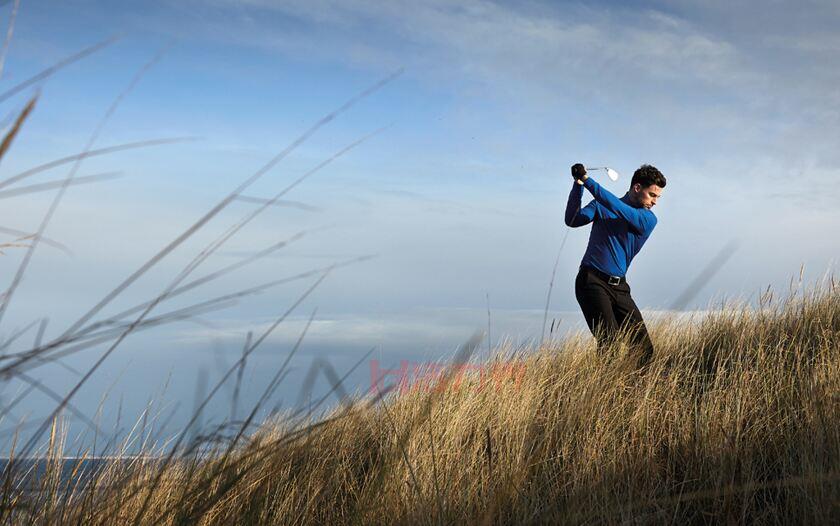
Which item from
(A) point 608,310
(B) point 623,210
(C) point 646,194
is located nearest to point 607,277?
(A) point 608,310

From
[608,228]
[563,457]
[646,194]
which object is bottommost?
[563,457]

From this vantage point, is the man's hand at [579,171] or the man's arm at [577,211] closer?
the man's hand at [579,171]

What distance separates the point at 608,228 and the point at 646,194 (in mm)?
531

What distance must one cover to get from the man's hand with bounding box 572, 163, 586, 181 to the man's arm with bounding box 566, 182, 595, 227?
0.18 metres

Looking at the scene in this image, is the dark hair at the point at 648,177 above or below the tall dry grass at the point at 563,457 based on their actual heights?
above

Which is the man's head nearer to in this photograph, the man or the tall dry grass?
the man

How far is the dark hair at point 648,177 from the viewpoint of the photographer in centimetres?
653

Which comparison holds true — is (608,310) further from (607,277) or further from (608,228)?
(608,228)

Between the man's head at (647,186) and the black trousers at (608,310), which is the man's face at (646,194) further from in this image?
the black trousers at (608,310)

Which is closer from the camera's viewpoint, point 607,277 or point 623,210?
point 623,210

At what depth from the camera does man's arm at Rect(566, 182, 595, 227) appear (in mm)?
6262

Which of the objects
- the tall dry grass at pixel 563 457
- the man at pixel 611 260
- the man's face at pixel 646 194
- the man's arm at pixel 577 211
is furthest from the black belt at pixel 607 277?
the man's face at pixel 646 194

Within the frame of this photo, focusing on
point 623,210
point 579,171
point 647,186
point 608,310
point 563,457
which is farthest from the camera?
point 647,186

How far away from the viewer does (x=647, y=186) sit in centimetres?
652
